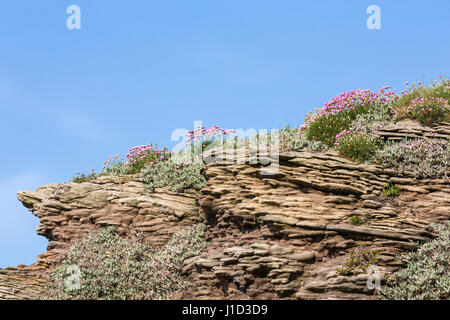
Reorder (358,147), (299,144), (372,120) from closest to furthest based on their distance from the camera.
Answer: (358,147) → (299,144) → (372,120)

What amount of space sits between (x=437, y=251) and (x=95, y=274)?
10.6 meters

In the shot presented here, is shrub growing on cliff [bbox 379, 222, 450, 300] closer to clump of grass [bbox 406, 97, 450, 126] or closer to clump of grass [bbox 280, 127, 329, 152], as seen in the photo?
clump of grass [bbox 280, 127, 329, 152]

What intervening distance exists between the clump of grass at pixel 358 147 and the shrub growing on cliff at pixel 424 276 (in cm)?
390

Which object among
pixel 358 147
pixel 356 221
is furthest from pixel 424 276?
pixel 358 147

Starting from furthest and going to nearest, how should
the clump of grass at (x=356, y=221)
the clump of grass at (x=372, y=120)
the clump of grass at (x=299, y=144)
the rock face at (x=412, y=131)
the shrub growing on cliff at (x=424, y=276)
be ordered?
1. the clump of grass at (x=372, y=120)
2. the rock face at (x=412, y=131)
3. the clump of grass at (x=299, y=144)
4. the clump of grass at (x=356, y=221)
5. the shrub growing on cliff at (x=424, y=276)

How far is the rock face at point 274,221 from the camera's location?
13.6m

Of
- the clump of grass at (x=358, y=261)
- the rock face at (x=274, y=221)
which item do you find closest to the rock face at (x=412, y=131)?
the rock face at (x=274, y=221)

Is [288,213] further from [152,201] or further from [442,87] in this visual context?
[442,87]

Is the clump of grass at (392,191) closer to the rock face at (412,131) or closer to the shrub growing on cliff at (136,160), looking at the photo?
the rock face at (412,131)

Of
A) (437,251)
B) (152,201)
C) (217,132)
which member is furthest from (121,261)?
(437,251)

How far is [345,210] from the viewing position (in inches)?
576

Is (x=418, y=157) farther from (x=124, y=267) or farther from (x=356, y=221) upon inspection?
(x=124, y=267)

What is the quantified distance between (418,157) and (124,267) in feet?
34.3

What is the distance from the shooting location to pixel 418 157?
52.9ft
